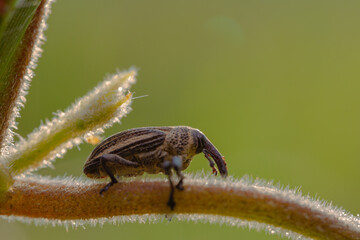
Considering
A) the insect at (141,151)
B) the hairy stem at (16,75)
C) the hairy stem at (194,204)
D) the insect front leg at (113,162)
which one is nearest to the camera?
the hairy stem at (194,204)

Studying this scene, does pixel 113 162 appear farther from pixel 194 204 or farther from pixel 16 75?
pixel 16 75

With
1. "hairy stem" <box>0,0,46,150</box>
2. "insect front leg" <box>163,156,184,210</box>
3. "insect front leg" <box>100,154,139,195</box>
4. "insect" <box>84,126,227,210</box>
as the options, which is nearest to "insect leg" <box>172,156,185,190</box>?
"insect front leg" <box>163,156,184,210</box>

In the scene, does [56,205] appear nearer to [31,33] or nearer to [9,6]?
[31,33]

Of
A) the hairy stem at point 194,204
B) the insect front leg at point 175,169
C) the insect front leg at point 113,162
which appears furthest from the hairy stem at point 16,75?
the insect front leg at point 175,169

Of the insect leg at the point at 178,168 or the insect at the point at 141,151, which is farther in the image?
the insect at the point at 141,151

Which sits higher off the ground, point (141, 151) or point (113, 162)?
point (141, 151)

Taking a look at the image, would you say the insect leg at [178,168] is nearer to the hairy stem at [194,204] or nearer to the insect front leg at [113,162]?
the hairy stem at [194,204]

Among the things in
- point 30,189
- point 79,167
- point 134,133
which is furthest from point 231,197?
point 79,167

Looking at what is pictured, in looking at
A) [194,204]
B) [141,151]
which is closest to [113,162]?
[141,151]

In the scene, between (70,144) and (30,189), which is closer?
(30,189)
